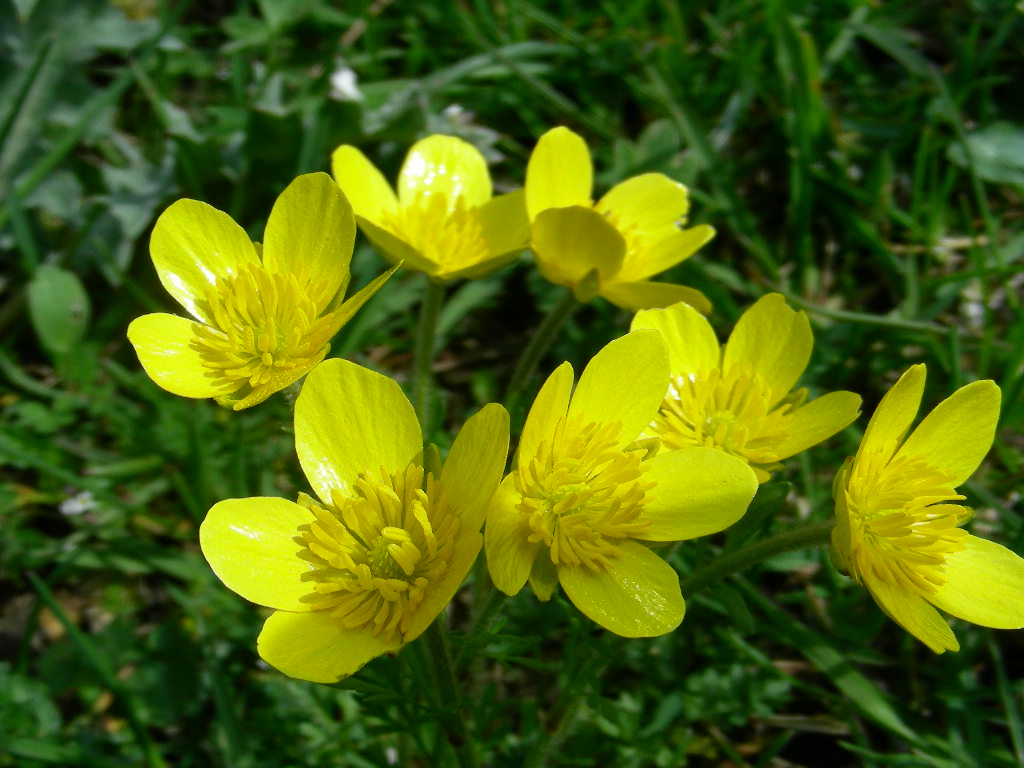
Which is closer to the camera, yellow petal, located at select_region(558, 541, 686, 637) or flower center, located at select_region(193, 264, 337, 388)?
yellow petal, located at select_region(558, 541, 686, 637)

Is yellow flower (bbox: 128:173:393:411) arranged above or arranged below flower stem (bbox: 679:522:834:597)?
above

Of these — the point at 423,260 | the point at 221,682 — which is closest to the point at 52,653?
the point at 221,682

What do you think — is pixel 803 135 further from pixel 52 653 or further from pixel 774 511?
pixel 52 653

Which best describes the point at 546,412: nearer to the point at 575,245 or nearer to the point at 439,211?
the point at 575,245

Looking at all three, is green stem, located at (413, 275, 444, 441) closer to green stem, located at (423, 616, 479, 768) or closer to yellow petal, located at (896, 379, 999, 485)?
green stem, located at (423, 616, 479, 768)

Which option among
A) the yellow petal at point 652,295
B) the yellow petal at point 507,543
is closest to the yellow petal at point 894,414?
the yellow petal at point 652,295

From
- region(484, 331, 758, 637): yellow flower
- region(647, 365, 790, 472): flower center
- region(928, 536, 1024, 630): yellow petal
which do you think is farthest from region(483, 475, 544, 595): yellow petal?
region(928, 536, 1024, 630): yellow petal

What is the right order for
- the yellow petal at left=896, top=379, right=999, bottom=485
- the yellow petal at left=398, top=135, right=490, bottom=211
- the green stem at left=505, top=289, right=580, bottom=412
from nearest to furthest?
the yellow petal at left=896, top=379, right=999, bottom=485
the green stem at left=505, top=289, right=580, bottom=412
the yellow petal at left=398, top=135, right=490, bottom=211
